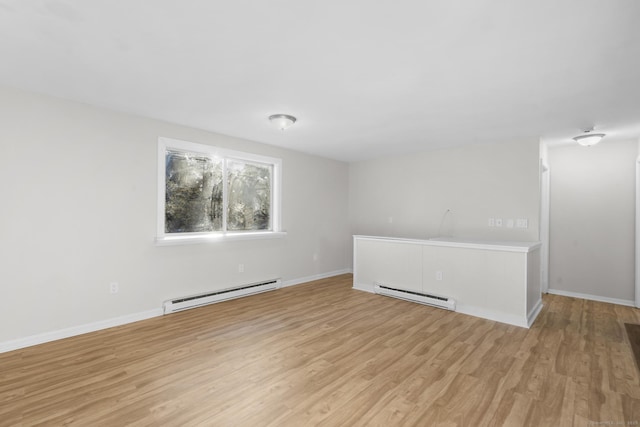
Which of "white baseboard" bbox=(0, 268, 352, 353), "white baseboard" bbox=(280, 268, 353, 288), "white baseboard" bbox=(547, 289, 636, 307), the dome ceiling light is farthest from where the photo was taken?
"white baseboard" bbox=(280, 268, 353, 288)

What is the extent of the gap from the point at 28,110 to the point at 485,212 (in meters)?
5.67

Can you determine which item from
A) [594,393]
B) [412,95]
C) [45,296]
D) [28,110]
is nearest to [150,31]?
[28,110]

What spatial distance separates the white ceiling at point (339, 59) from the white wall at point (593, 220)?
95cm

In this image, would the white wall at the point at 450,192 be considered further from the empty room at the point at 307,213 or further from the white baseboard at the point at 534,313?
the white baseboard at the point at 534,313

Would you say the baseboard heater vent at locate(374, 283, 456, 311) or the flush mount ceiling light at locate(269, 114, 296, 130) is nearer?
the flush mount ceiling light at locate(269, 114, 296, 130)

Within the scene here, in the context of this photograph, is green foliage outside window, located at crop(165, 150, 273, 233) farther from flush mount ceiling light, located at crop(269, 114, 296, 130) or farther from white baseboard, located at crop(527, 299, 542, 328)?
white baseboard, located at crop(527, 299, 542, 328)

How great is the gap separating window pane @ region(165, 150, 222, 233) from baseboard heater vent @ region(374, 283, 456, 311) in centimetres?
270

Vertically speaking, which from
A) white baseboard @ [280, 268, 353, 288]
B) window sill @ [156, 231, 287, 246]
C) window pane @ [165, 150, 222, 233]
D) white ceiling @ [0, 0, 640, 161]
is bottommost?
white baseboard @ [280, 268, 353, 288]

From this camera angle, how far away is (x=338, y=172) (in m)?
6.17

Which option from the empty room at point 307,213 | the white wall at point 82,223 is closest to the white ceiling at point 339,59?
the empty room at point 307,213

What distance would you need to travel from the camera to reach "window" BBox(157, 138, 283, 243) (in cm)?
385

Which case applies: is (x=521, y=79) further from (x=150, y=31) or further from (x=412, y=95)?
(x=150, y=31)

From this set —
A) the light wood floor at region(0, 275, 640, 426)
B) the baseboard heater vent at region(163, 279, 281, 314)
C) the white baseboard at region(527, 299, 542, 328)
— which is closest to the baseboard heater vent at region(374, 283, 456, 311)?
the light wood floor at region(0, 275, 640, 426)

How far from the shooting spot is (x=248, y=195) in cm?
479
